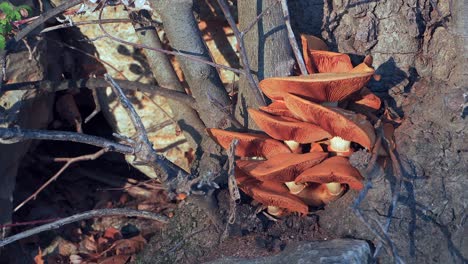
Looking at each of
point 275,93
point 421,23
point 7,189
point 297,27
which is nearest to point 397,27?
point 421,23

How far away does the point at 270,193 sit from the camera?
2482mm

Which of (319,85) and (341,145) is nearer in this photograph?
(319,85)

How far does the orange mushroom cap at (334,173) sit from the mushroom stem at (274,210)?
0.80 feet

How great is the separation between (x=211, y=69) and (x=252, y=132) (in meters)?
0.41

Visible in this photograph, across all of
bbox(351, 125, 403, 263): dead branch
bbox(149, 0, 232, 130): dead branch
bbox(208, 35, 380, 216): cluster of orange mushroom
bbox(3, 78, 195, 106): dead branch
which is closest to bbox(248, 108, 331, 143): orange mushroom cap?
bbox(208, 35, 380, 216): cluster of orange mushroom

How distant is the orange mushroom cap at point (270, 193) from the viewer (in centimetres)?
249

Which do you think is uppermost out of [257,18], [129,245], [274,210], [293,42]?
[257,18]

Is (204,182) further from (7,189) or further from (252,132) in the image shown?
(7,189)

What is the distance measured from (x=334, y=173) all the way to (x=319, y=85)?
340mm

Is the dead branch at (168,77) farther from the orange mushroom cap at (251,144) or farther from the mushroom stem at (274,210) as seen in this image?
the mushroom stem at (274,210)

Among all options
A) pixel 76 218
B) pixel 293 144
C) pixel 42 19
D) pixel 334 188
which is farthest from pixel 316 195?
pixel 42 19

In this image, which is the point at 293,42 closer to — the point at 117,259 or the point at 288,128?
the point at 288,128

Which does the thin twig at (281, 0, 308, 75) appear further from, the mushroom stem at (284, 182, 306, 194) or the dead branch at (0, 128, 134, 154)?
the dead branch at (0, 128, 134, 154)

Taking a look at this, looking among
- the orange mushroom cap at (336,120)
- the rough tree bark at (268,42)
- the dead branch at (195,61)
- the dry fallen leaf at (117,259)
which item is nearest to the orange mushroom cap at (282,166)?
the orange mushroom cap at (336,120)
